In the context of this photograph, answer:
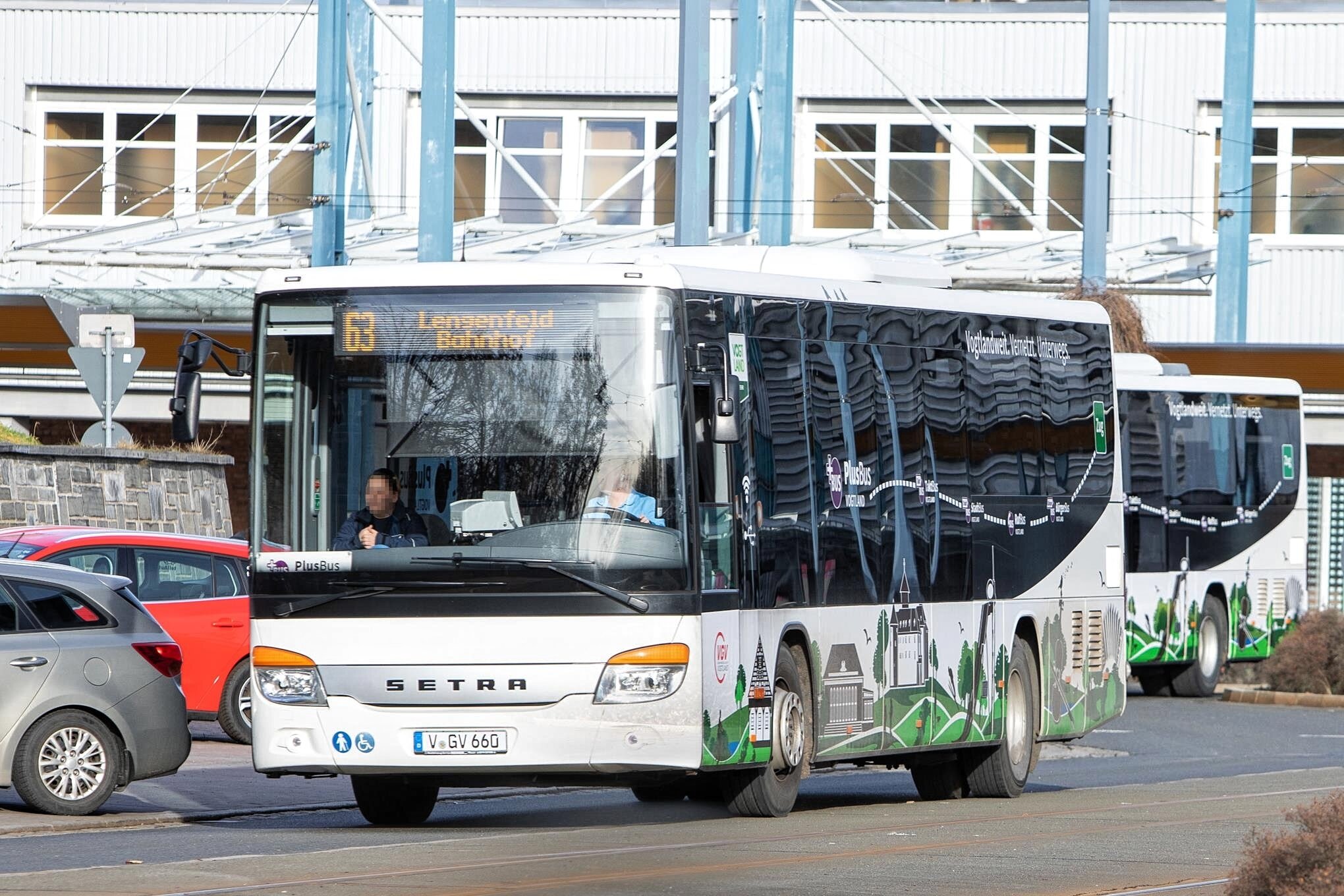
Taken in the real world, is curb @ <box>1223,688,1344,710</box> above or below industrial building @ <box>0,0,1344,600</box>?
below

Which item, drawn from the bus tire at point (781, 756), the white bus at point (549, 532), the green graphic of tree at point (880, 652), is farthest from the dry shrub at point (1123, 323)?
the bus tire at point (781, 756)

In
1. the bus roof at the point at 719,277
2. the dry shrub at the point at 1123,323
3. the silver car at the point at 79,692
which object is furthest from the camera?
the dry shrub at the point at 1123,323

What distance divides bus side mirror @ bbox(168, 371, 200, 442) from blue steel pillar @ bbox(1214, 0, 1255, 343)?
27575 mm

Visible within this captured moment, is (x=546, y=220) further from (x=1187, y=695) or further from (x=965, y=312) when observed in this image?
(x=965, y=312)

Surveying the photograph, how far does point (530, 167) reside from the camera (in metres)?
43.8

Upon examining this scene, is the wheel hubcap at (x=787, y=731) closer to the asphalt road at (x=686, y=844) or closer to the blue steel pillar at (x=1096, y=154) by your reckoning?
the asphalt road at (x=686, y=844)

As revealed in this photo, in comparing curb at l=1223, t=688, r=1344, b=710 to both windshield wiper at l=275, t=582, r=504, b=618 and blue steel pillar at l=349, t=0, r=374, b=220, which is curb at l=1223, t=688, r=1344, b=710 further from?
windshield wiper at l=275, t=582, r=504, b=618

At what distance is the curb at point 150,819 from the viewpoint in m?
13.0

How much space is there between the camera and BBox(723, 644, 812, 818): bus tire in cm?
1304

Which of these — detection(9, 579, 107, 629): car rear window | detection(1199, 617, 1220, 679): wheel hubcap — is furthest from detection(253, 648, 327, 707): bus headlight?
detection(1199, 617, 1220, 679): wheel hubcap

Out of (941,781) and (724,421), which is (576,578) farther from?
(941,781)

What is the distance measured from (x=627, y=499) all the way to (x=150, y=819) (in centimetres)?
379

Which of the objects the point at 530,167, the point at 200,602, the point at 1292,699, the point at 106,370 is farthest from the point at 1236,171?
the point at 200,602

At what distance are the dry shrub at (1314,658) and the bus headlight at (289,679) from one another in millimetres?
19629
